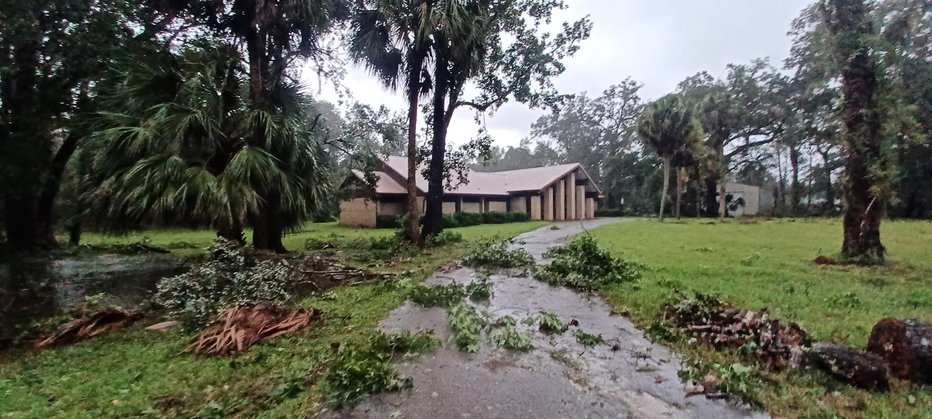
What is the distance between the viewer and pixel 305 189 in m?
10.2

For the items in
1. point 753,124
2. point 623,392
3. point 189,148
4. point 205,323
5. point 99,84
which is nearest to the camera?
point 623,392

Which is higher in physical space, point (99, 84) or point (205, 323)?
point (99, 84)

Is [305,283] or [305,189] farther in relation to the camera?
[305,189]

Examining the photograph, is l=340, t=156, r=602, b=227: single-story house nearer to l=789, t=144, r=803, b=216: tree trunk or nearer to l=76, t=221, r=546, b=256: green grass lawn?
l=76, t=221, r=546, b=256: green grass lawn

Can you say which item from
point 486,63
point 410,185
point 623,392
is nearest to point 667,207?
point 486,63

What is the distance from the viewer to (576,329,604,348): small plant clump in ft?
15.3

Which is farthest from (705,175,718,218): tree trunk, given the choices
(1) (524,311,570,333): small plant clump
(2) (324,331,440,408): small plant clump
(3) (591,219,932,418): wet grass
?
(2) (324,331,440,408): small plant clump

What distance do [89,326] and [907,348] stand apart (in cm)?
847

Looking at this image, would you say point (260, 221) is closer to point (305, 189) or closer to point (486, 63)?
point (305, 189)

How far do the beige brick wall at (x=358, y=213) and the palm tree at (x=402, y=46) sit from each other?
37.6ft

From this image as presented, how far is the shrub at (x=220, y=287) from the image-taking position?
6.06 metres

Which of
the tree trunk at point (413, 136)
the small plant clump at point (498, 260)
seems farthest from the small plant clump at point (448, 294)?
the tree trunk at point (413, 136)

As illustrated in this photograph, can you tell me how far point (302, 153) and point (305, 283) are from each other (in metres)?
3.56

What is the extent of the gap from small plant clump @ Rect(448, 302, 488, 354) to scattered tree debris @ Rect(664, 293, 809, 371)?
2.26 m
